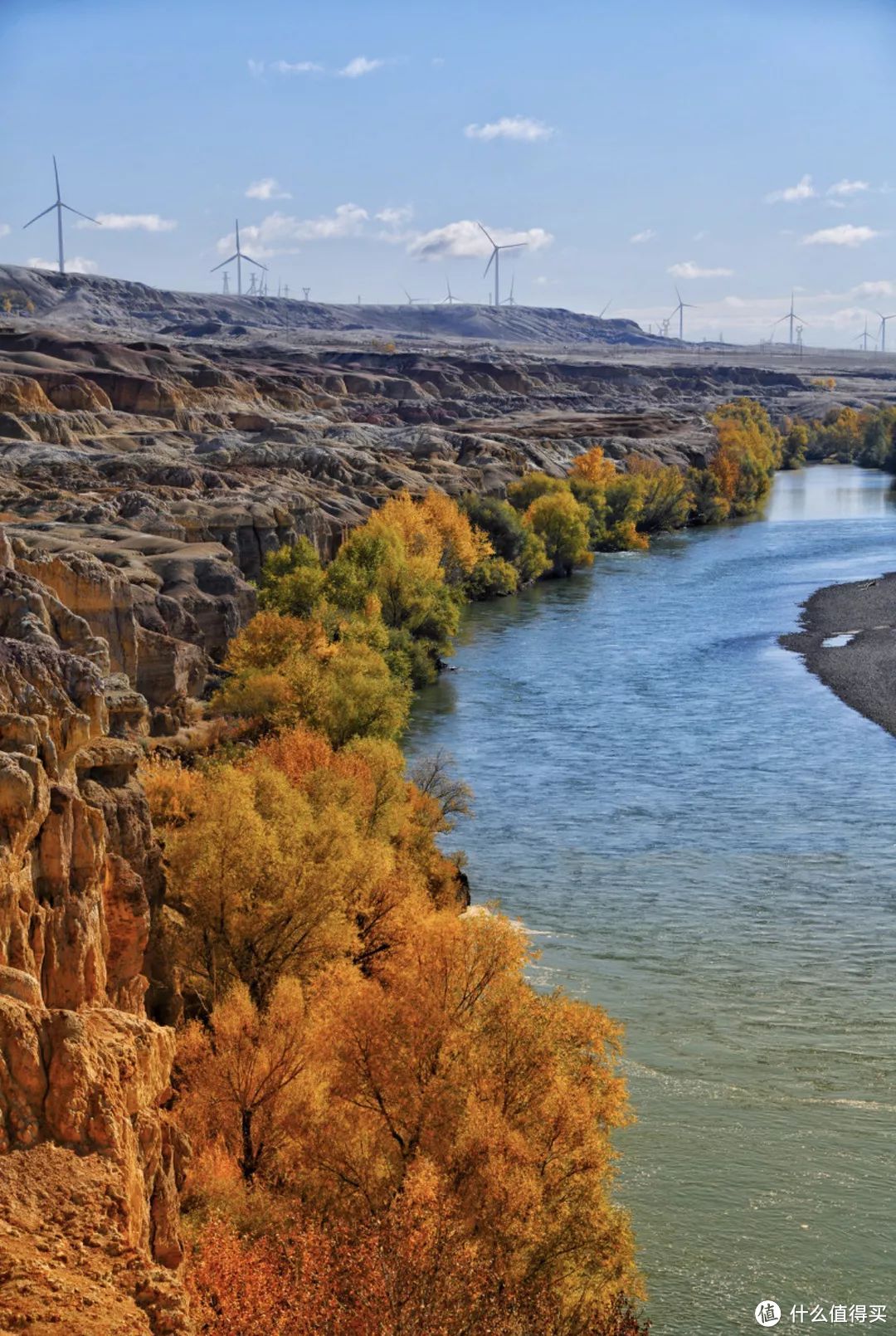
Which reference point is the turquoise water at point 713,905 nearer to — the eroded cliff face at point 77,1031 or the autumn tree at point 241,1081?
the autumn tree at point 241,1081

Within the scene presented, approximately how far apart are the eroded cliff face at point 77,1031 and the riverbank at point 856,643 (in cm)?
3510

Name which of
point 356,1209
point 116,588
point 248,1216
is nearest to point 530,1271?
point 356,1209

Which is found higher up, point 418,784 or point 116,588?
point 116,588

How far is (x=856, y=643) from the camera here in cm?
6388

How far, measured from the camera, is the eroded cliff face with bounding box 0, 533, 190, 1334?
1223cm

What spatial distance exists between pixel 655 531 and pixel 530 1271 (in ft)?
296

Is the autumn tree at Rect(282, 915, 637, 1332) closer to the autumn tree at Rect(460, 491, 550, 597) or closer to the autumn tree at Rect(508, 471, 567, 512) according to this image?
the autumn tree at Rect(460, 491, 550, 597)

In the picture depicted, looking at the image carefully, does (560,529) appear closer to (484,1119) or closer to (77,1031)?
(484,1119)

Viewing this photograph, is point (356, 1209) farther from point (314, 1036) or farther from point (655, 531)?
point (655, 531)

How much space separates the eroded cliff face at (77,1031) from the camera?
40.1ft

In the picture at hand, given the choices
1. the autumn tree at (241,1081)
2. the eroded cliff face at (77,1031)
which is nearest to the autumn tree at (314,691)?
the eroded cliff face at (77,1031)

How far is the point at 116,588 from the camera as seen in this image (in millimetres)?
39469

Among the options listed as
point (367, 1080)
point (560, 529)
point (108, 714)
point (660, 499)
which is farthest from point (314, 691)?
point (660, 499)

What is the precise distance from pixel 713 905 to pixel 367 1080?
1574 cm
